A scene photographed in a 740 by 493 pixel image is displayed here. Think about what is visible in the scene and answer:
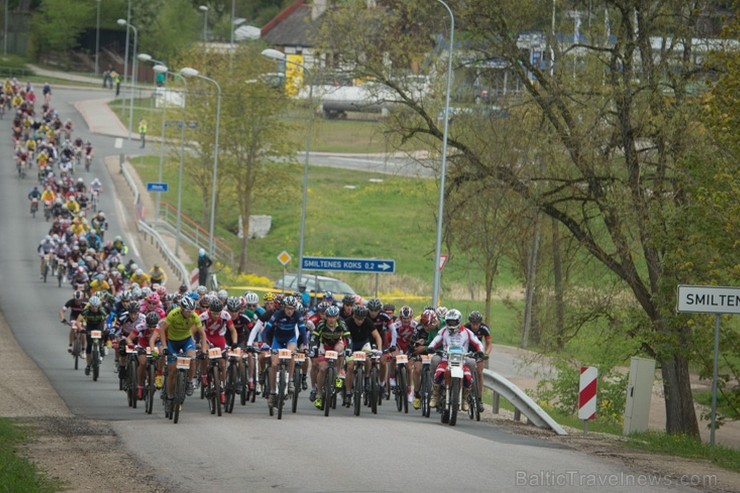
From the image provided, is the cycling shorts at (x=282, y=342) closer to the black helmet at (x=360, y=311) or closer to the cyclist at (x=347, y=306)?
the black helmet at (x=360, y=311)

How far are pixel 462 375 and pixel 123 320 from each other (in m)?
7.14

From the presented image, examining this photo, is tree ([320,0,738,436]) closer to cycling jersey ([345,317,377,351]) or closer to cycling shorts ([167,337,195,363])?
cycling jersey ([345,317,377,351])

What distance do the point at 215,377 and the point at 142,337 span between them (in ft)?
7.69

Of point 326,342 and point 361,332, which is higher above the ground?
point 361,332

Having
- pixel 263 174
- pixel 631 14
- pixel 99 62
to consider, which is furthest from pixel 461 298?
pixel 99 62

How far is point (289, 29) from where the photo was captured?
12550cm

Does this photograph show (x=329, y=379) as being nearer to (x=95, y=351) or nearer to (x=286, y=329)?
(x=286, y=329)

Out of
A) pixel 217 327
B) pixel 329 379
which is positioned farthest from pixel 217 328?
pixel 329 379

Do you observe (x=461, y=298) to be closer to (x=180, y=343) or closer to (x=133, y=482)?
(x=180, y=343)

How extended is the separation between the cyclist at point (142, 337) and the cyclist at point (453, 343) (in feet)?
14.6

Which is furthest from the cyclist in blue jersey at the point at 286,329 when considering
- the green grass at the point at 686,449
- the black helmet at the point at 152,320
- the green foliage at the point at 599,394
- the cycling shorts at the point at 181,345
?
the green foliage at the point at 599,394

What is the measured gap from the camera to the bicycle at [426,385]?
2392cm

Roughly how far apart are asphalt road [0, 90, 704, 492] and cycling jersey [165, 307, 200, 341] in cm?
124

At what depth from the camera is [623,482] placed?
15891 millimetres
